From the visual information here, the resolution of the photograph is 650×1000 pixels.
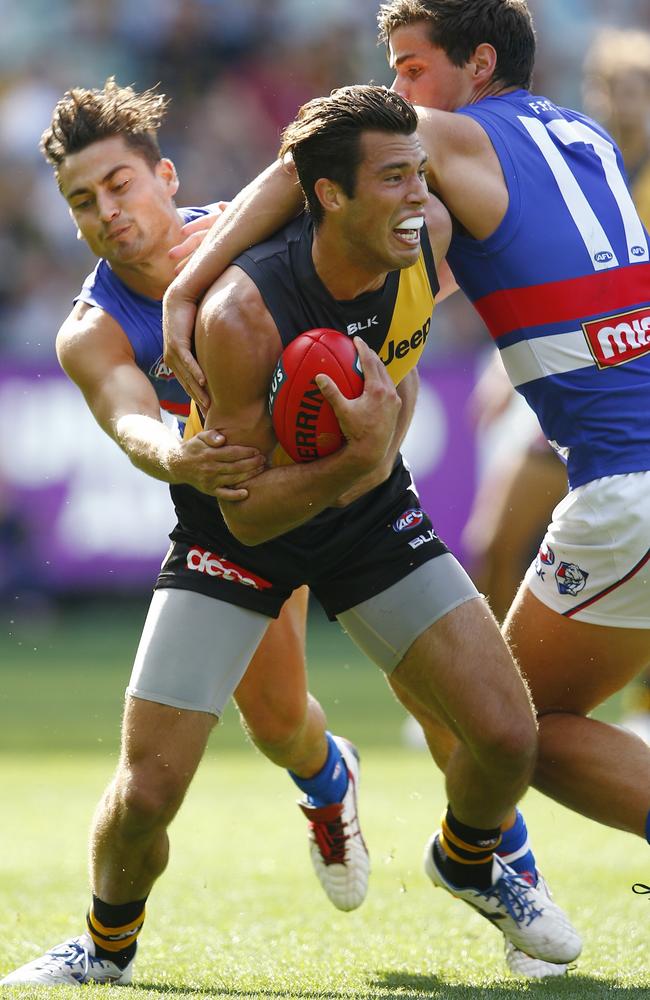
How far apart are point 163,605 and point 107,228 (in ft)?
4.80

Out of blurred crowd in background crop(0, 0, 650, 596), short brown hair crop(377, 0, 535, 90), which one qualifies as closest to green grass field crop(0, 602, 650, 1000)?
short brown hair crop(377, 0, 535, 90)

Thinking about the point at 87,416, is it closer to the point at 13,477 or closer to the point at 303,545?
the point at 13,477

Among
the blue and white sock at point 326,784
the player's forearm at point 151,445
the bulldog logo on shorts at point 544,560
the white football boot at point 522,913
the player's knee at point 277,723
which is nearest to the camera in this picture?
A: the player's forearm at point 151,445

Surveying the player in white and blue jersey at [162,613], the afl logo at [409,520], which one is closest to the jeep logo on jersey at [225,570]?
the player in white and blue jersey at [162,613]

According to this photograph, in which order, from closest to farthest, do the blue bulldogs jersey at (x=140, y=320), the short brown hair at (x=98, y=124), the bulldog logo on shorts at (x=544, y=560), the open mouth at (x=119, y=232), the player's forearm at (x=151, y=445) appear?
A: the player's forearm at (x=151, y=445), the bulldog logo on shorts at (x=544, y=560), the blue bulldogs jersey at (x=140, y=320), the open mouth at (x=119, y=232), the short brown hair at (x=98, y=124)

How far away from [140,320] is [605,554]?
5.87ft

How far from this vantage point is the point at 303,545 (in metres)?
4.74

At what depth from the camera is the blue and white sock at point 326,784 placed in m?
5.86

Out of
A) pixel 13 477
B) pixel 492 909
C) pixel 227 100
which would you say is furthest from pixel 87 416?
pixel 492 909

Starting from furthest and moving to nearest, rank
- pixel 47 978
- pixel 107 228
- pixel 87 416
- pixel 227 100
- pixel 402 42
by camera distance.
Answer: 1. pixel 227 100
2. pixel 87 416
3. pixel 107 228
4. pixel 402 42
5. pixel 47 978

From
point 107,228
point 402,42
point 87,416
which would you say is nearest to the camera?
point 402,42

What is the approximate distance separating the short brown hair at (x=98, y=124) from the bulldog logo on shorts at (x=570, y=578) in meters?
2.19

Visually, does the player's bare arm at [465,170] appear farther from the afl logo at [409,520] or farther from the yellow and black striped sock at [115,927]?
the yellow and black striped sock at [115,927]

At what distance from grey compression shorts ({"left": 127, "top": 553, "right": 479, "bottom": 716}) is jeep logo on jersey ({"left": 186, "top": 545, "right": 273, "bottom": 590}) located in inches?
3.2
